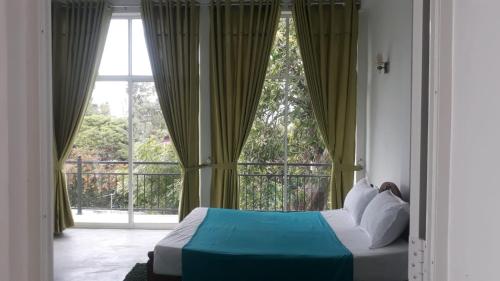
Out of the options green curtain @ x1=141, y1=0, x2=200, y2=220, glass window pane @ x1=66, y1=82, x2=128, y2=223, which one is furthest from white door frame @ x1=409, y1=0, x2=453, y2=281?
glass window pane @ x1=66, y1=82, x2=128, y2=223

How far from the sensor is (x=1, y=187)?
0.84 meters

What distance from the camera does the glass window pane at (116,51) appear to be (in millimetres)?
5469

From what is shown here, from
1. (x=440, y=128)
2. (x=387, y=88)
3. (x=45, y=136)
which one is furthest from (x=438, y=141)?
(x=387, y=88)

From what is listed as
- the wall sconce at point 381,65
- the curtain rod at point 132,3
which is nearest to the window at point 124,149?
the curtain rod at point 132,3

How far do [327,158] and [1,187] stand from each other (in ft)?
15.6

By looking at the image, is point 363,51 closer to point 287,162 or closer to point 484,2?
point 287,162

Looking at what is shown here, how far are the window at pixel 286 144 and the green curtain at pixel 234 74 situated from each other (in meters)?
0.26

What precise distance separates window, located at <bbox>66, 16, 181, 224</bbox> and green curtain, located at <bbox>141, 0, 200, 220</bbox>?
34cm

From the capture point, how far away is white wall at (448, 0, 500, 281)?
82 centimetres

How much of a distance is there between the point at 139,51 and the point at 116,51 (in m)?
0.31

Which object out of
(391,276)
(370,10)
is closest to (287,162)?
(370,10)

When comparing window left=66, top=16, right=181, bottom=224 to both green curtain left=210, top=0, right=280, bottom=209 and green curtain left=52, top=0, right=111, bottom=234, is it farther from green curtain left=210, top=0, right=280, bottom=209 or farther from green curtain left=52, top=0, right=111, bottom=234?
green curtain left=210, top=0, right=280, bottom=209

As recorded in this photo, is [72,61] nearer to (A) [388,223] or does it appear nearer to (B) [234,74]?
(B) [234,74]

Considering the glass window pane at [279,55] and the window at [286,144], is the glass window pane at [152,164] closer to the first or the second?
the window at [286,144]
